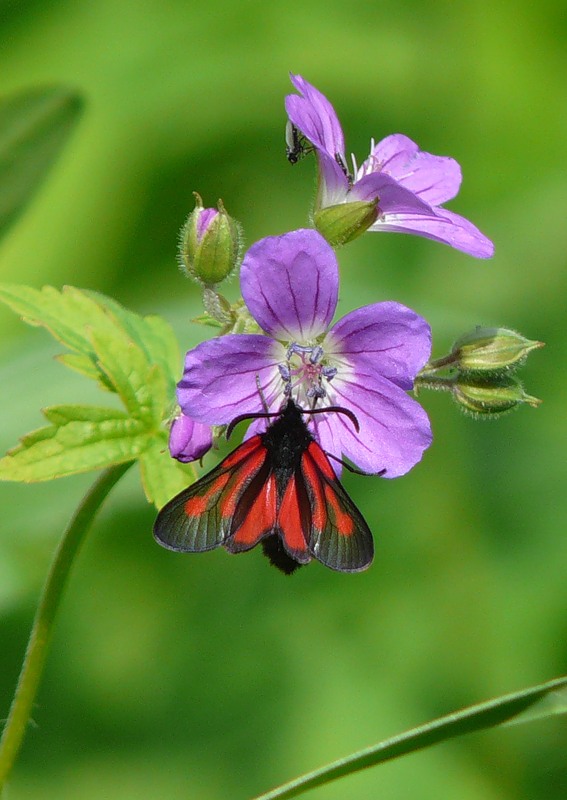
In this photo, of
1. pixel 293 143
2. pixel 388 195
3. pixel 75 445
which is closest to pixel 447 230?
pixel 388 195

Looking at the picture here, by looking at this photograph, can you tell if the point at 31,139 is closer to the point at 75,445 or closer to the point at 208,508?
the point at 75,445

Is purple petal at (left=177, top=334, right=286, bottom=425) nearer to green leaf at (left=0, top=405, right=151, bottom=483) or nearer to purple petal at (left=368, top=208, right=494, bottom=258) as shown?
green leaf at (left=0, top=405, right=151, bottom=483)

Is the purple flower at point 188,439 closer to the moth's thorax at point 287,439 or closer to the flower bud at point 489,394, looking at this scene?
the moth's thorax at point 287,439

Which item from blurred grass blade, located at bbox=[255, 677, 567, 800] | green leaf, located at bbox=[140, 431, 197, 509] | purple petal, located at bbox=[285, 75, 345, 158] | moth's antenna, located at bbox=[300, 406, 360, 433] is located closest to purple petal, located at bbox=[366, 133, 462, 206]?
purple petal, located at bbox=[285, 75, 345, 158]

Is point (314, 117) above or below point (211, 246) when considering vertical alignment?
above

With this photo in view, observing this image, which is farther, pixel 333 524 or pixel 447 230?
pixel 447 230

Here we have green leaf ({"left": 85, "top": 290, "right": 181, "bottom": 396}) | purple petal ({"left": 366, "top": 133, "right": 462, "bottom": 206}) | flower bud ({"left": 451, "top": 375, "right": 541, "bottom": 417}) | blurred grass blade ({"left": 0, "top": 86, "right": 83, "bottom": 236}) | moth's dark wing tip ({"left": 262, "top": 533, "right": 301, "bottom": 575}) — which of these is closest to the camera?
moth's dark wing tip ({"left": 262, "top": 533, "right": 301, "bottom": 575})

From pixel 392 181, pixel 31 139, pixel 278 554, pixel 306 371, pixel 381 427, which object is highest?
pixel 31 139

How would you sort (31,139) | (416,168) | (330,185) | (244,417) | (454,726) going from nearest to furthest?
(454,726)
(244,417)
(330,185)
(416,168)
(31,139)

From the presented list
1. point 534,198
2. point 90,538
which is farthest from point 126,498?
point 534,198
